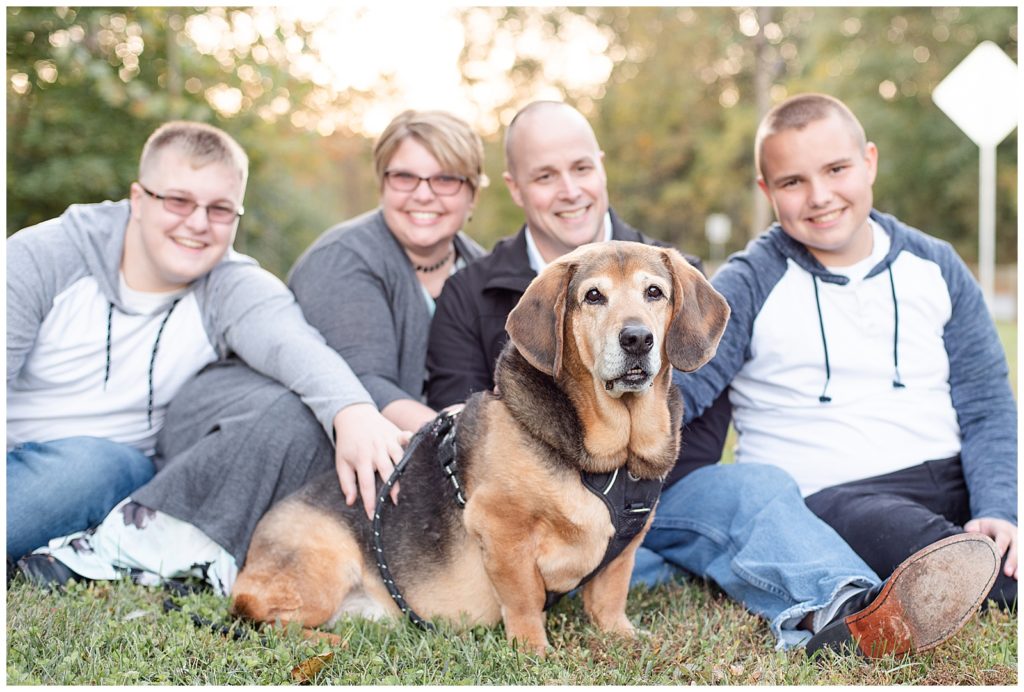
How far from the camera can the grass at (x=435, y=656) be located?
3.22 m

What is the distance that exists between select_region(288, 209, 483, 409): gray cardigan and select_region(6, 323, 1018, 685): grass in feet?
4.52

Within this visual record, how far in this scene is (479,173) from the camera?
525 cm

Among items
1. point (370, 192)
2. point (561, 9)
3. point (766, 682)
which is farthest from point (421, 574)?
point (370, 192)

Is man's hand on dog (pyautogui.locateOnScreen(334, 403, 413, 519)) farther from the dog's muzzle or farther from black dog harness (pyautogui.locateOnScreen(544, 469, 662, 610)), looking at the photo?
the dog's muzzle

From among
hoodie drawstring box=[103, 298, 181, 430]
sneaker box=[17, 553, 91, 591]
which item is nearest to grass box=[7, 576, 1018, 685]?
sneaker box=[17, 553, 91, 591]

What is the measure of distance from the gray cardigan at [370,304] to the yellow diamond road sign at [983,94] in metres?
13.6

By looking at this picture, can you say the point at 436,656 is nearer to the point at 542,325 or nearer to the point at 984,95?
the point at 542,325

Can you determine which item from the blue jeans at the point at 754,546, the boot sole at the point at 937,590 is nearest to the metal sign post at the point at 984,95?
the blue jeans at the point at 754,546

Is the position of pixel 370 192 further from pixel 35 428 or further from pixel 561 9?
pixel 35 428

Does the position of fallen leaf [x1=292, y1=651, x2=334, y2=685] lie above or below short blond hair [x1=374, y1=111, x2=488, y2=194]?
below

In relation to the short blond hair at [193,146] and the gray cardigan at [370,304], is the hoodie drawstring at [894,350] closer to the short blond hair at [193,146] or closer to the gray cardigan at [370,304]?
the gray cardigan at [370,304]

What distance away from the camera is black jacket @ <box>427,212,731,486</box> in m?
4.54

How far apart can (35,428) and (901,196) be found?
38.0 m

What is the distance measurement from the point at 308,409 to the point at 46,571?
1.37 m
